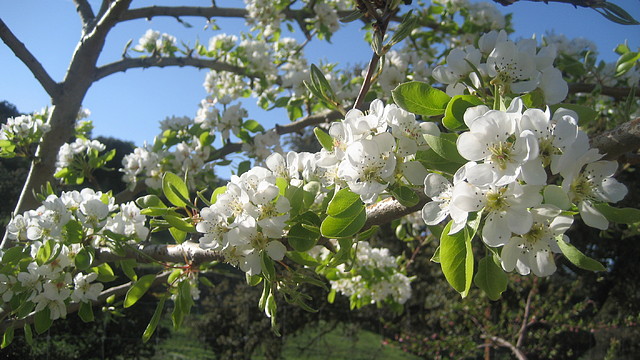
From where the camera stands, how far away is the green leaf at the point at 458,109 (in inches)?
26.4

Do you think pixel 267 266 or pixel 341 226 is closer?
pixel 341 226

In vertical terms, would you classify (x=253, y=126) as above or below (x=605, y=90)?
above

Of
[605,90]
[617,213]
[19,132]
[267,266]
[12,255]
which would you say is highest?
[19,132]

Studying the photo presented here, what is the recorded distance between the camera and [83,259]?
1.16 m

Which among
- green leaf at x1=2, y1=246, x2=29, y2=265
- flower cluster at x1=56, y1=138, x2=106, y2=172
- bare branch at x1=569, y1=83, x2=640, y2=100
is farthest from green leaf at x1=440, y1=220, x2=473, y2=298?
flower cluster at x1=56, y1=138, x2=106, y2=172

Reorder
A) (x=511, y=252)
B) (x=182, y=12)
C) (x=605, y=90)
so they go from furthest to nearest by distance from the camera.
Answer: (x=182, y=12) < (x=605, y=90) < (x=511, y=252)

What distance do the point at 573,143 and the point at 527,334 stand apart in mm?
5927

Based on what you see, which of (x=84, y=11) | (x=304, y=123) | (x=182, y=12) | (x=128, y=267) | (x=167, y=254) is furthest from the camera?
(x=182, y=12)

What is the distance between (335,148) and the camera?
77 centimetres

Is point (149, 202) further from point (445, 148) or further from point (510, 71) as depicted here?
point (510, 71)

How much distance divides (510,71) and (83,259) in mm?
1142

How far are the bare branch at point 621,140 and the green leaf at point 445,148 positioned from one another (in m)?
0.22

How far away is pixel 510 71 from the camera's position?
0.74 m

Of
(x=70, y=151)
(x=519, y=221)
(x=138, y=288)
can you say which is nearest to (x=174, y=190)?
(x=138, y=288)
